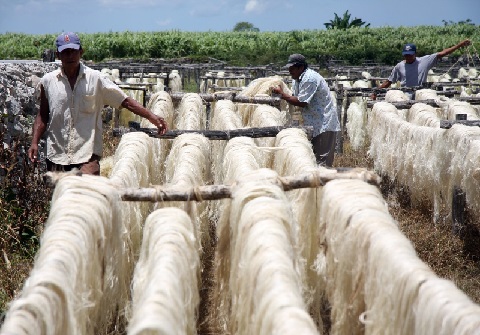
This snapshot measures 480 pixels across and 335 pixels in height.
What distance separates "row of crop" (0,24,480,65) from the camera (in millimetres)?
36219

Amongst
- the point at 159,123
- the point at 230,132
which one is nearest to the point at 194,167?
the point at 159,123

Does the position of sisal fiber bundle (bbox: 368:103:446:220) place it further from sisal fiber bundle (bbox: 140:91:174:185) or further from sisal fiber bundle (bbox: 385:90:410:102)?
sisal fiber bundle (bbox: 140:91:174:185)

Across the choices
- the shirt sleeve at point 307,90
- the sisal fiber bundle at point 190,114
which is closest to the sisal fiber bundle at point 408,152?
the shirt sleeve at point 307,90

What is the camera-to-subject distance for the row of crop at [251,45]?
3622 cm

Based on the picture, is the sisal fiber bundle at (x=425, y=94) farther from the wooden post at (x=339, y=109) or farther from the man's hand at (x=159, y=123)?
the man's hand at (x=159, y=123)

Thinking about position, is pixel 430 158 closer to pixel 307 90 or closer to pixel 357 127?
pixel 307 90

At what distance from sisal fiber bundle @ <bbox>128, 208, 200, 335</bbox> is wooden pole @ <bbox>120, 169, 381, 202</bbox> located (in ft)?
1.03

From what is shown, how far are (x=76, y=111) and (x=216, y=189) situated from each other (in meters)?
2.61

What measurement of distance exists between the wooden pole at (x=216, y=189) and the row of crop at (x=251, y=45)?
30103 mm

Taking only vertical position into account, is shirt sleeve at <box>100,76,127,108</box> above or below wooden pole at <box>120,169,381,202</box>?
above

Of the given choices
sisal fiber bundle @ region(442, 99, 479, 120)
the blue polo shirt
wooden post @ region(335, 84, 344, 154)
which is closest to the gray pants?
sisal fiber bundle @ region(442, 99, 479, 120)

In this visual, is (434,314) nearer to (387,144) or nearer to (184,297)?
(184,297)

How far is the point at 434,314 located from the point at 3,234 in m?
5.91

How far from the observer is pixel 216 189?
4.27 m
